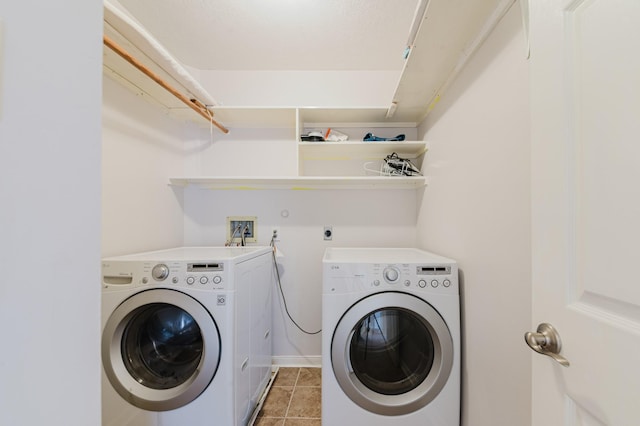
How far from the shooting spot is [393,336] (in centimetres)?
126

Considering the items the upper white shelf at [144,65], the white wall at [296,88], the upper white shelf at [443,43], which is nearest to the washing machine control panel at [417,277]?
the upper white shelf at [443,43]

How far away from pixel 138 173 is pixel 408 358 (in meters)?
1.98

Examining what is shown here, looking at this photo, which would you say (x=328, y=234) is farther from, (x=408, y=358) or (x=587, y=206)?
(x=587, y=206)

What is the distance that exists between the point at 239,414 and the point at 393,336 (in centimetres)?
87

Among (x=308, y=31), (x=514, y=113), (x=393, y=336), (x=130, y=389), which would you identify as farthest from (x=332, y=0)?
(x=130, y=389)

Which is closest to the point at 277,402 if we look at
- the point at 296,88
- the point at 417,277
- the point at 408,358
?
the point at 408,358

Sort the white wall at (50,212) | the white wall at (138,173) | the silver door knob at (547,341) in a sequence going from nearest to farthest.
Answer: the white wall at (50,212)
the silver door knob at (547,341)
the white wall at (138,173)

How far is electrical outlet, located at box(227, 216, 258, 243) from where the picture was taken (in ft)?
6.62

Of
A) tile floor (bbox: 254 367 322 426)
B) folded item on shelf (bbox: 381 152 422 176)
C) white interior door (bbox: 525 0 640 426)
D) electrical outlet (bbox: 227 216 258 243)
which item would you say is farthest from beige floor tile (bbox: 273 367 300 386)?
folded item on shelf (bbox: 381 152 422 176)

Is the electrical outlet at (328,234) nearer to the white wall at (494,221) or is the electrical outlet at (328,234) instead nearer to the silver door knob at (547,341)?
the white wall at (494,221)

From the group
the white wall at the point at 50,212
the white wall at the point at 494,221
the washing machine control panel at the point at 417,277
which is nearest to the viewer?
the white wall at the point at 50,212

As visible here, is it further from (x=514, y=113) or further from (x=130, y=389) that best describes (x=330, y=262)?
(x=130, y=389)

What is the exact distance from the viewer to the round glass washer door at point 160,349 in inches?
43.4

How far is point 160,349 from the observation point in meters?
1.22
